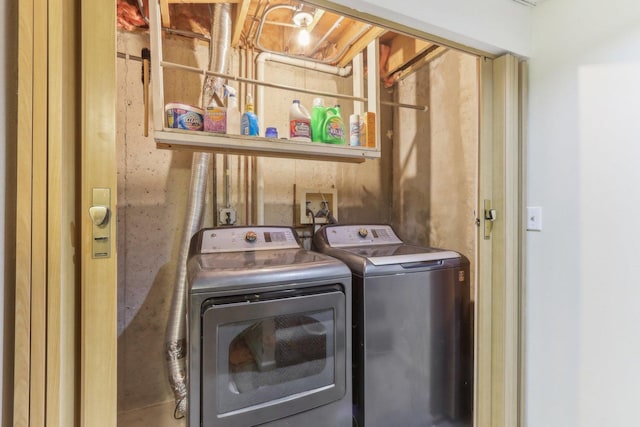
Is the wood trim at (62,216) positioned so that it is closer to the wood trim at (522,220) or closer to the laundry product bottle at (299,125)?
the laundry product bottle at (299,125)

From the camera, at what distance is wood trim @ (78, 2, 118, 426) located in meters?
0.70

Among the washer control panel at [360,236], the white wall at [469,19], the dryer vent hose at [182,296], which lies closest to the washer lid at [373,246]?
the washer control panel at [360,236]

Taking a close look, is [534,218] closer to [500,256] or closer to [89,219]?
[500,256]

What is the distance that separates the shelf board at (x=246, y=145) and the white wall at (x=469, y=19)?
2.06 ft

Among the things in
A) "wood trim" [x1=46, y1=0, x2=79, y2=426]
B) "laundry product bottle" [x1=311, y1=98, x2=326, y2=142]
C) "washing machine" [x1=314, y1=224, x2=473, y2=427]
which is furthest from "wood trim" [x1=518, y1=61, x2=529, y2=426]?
"wood trim" [x1=46, y1=0, x2=79, y2=426]

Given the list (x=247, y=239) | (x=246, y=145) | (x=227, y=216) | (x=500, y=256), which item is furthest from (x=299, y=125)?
(x=500, y=256)

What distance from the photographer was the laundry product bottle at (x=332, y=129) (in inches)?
63.4

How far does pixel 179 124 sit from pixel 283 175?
100cm

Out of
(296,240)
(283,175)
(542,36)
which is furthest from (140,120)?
(542,36)

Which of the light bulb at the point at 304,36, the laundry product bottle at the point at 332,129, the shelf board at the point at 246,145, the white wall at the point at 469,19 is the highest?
the light bulb at the point at 304,36

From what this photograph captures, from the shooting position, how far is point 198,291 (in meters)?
1.11

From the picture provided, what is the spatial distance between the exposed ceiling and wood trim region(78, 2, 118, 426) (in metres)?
1.20

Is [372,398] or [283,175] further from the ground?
[283,175]

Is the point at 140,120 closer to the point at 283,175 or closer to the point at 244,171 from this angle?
the point at 244,171
